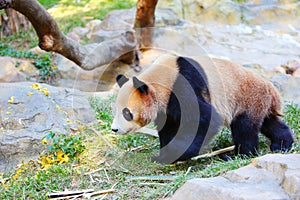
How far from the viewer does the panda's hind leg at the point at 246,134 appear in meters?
4.26

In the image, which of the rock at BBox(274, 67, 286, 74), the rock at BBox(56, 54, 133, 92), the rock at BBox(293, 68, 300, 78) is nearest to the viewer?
the rock at BBox(293, 68, 300, 78)

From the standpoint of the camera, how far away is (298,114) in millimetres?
5234

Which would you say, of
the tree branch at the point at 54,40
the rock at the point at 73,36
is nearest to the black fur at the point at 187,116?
the tree branch at the point at 54,40

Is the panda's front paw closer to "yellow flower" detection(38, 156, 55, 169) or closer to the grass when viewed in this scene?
the grass

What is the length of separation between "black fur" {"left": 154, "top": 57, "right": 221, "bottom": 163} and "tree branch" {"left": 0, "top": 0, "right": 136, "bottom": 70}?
1.95 m

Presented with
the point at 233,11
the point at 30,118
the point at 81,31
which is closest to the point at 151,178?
the point at 30,118

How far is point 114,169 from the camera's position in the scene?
13.6 ft

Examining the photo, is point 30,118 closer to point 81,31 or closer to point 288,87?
point 288,87

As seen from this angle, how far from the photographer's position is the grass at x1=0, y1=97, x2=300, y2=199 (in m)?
3.56

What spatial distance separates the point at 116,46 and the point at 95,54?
1012 millimetres

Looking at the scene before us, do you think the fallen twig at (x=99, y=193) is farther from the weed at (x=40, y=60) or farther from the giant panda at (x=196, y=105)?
the weed at (x=40, y=60)

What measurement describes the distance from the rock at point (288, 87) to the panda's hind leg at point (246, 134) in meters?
1.86

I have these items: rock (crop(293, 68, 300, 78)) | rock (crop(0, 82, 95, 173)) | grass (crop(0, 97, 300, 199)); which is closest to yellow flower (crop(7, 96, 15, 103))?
rock (crop(0, 82, 95, 173))

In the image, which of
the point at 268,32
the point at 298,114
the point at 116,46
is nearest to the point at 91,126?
the point at 298,114
